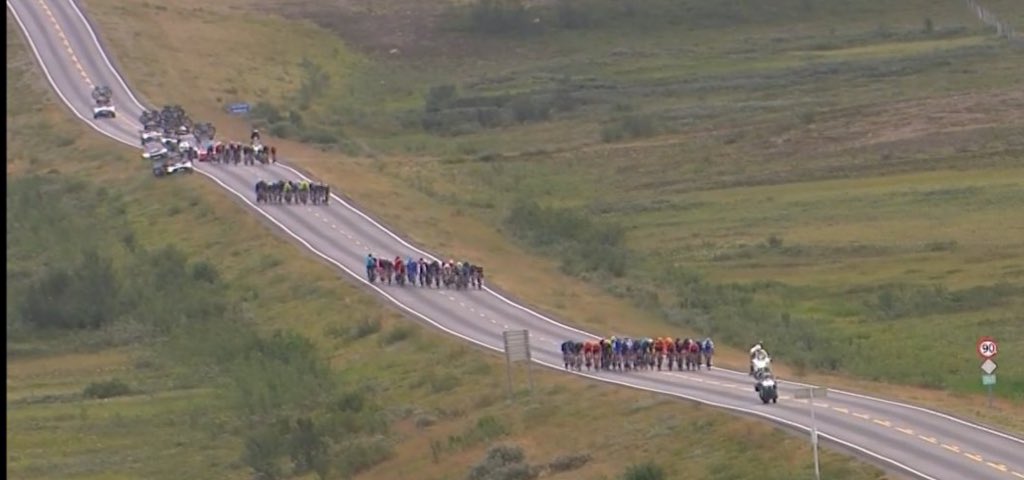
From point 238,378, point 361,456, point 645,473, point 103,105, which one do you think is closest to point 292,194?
point 238,378

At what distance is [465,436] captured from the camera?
2805 inches

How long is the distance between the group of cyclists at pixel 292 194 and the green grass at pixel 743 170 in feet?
13.6

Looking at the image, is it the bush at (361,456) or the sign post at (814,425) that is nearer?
the sign post at (814,425)

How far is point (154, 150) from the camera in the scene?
136375mm

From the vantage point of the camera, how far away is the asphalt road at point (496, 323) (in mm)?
55656

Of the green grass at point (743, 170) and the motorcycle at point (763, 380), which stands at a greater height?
the motorcycle at point (763, 380)

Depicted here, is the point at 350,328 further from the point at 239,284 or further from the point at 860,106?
the point at 860,106

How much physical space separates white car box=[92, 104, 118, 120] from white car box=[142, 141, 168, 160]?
1450cm

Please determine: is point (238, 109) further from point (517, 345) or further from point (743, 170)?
point (517, 345)

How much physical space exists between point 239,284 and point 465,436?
3756cm

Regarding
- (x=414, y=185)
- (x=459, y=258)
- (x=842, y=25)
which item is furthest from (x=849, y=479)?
(x=842, y=25)

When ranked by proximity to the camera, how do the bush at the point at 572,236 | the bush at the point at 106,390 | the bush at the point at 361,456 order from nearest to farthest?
the bush at the point at 361,456 → the bush at the point at 106,390 → the bush at the point at 572,236

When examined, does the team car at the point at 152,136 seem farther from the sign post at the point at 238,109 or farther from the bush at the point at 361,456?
the bush at the point at 361,456

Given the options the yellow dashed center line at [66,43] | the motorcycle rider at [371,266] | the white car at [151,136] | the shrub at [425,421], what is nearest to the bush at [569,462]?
the shrub at [425,421]
